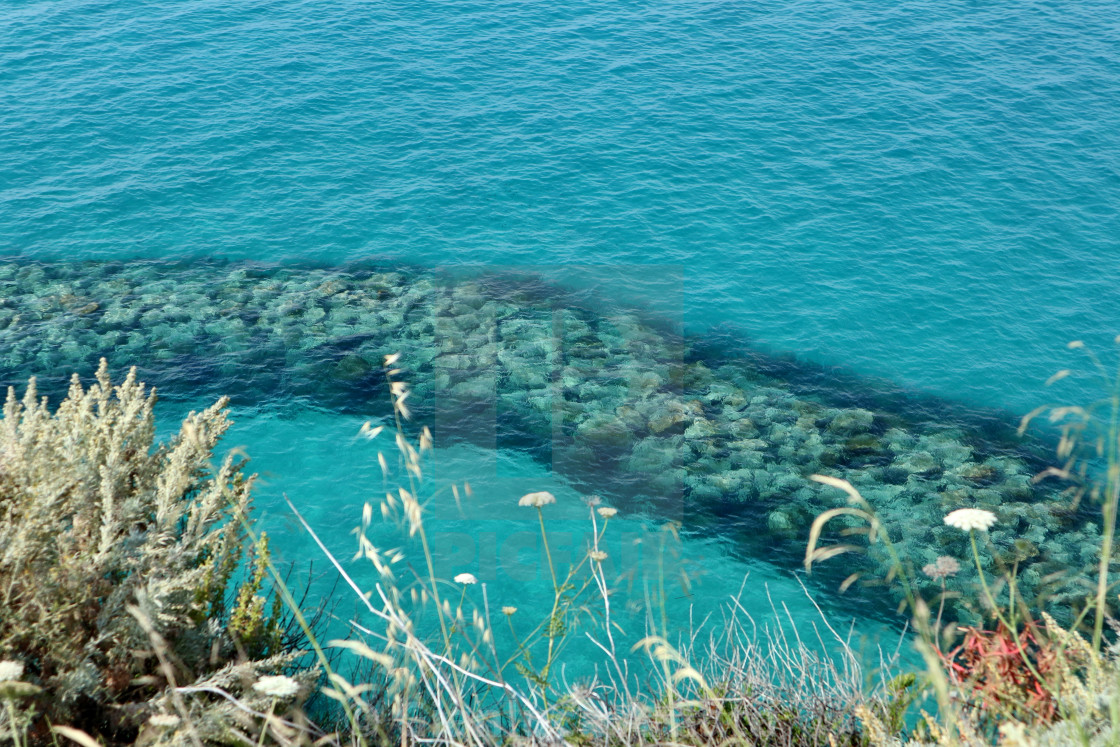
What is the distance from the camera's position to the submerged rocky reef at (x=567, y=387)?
11.5 m

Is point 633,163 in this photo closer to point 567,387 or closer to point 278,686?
point 567,387

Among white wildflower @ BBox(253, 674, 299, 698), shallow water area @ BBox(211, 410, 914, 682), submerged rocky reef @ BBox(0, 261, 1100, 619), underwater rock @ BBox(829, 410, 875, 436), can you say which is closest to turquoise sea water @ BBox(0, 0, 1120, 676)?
shallow water area @ BBox(211, 410, 914, 682)

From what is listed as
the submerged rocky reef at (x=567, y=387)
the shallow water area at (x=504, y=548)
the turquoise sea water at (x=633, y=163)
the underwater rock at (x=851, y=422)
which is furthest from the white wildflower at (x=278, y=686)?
the underwater rock at (x=851, y=422)

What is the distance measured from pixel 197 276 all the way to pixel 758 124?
14.6m

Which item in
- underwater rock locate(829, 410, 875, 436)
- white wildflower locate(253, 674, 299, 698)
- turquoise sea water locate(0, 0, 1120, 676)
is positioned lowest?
underwater rock locate(829, 410, 875, 436)

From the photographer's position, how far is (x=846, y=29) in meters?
27.5

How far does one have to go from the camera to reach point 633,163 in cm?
2105

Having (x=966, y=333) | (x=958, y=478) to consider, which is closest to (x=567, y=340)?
(x=958, y=478)

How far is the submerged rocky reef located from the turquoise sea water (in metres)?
0.93

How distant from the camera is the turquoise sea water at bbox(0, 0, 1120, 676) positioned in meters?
16.2

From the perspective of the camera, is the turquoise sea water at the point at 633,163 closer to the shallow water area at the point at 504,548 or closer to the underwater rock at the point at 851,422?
the shallow water area at the point at 504,548

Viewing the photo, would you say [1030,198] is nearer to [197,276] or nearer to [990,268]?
[990,268]

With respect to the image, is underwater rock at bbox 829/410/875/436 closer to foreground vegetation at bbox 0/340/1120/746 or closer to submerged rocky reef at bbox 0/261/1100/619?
submerged rocky reef at bbox 0/261/1100/619

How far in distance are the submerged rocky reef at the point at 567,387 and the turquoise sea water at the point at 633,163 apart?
0.93 meters
